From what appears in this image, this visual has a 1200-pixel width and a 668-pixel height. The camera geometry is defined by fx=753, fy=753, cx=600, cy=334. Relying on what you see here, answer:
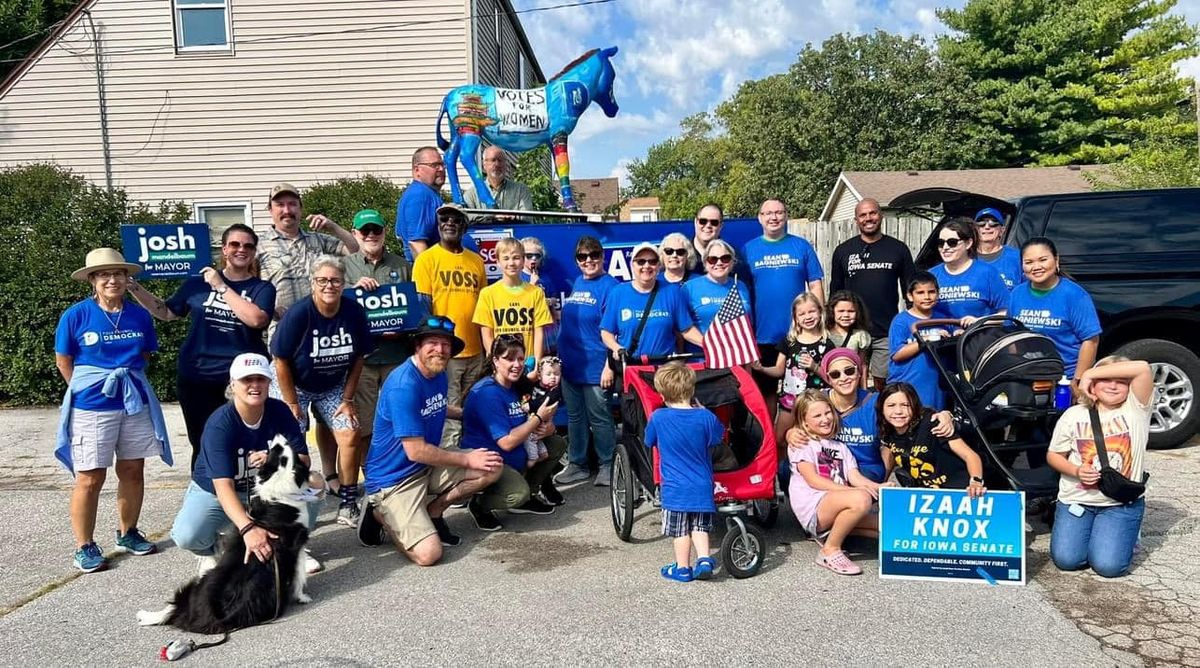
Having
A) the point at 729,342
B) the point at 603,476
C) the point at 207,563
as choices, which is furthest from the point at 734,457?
the point at 207,563

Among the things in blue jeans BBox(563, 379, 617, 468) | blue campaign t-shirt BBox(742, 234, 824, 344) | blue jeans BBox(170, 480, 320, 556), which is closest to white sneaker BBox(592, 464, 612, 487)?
blue jeans BBox(563, 379, 617, 468)

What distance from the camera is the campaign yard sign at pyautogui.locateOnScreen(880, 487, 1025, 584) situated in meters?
3.82

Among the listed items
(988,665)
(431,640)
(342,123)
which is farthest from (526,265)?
(342,123)

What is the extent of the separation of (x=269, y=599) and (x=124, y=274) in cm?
218

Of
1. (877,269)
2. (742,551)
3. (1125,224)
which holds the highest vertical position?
(1125,224)

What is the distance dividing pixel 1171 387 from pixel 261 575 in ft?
22.4

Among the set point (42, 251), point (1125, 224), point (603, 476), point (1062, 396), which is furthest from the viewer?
point (42, 251)

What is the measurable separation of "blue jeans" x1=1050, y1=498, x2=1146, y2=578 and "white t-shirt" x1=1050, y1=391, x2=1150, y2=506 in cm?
7

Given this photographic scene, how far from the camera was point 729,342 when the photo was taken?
16.2 ft

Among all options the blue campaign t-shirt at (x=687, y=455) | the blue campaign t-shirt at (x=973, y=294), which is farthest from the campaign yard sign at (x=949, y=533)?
the blue campaign t-shirt at (x=973, y=294)

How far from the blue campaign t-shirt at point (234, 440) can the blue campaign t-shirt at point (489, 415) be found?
1095 mm

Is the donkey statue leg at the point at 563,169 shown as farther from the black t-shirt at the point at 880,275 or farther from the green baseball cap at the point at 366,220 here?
the black t-shirt at the point at 880,275

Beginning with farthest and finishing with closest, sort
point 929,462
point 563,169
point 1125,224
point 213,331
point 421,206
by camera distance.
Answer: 1. point 563,169
2. point 1125,224
3. point 421,206
4. point 213,331
5. point 929,462

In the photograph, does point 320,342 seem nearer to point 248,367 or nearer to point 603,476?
point 248,367
